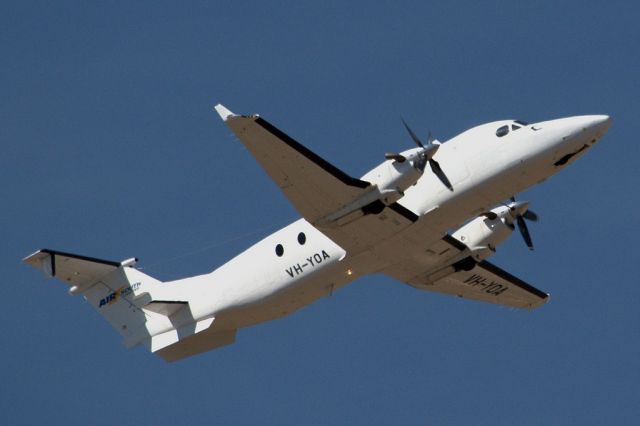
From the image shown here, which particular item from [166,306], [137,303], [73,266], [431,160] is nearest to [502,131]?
[431,160]

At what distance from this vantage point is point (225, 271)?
29875mm

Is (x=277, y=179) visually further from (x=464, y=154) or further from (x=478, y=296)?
(x=478, y=296)

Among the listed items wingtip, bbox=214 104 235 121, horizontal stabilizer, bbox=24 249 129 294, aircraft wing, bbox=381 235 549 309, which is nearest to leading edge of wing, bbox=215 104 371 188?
wingtip, bbox=214 104 235 121

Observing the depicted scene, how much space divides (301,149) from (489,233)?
715 cm

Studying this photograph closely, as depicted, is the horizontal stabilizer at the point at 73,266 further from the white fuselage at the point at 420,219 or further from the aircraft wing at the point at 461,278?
the aircraft wing at the point at 461,278

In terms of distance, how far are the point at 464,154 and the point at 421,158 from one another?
1142mm

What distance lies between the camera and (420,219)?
27.6 metres

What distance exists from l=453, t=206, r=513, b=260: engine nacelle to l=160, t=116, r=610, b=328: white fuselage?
279cm

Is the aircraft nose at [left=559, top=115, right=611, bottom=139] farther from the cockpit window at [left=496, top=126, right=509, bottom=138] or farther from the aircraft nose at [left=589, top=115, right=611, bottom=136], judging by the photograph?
the cockpit window at [left=496, top=126, right=509, bottom=138]

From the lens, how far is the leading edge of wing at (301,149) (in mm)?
25141

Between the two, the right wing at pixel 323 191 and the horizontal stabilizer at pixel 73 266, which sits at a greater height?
the horizontal stabilizer at pixel 73 266

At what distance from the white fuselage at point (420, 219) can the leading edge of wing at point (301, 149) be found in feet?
6.21

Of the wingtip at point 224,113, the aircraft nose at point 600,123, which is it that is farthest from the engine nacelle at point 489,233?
the wingtip at point 224,113

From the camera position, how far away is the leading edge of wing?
25.1 m
